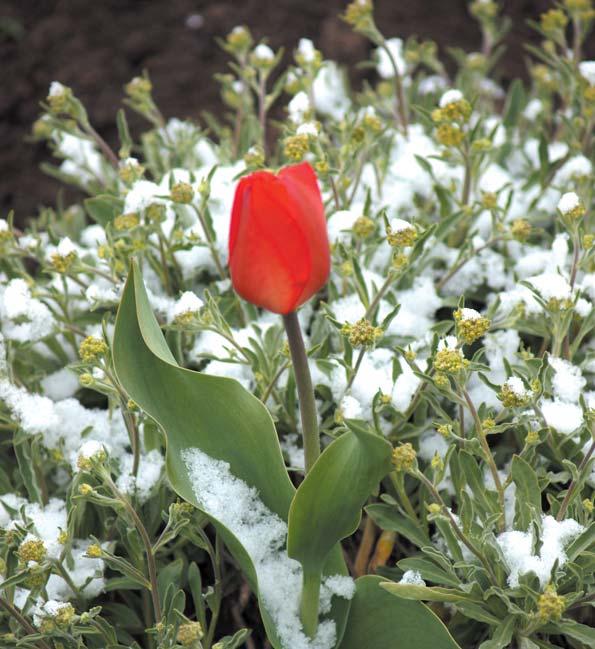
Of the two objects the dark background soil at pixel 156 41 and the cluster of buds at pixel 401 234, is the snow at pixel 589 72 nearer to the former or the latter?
the cluster of buds at pixel 401 234

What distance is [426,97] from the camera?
5.46 ft

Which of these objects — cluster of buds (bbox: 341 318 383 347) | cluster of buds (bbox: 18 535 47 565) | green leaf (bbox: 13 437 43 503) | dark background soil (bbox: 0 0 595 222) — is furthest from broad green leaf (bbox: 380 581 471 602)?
dark background soil (bbox: 0 0 595 222)

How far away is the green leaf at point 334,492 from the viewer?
0.81 m

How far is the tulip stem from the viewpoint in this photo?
828mm

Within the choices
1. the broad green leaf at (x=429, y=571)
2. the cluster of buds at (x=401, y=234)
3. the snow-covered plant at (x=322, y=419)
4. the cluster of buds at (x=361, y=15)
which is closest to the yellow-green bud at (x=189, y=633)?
the snow-covered plant at (x=322, y=419)

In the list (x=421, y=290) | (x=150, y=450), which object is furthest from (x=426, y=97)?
(x=150, y=450)

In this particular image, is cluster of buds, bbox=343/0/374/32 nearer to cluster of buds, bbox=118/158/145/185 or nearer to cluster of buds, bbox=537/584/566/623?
cluster of buds, bbox=118/158/145/185

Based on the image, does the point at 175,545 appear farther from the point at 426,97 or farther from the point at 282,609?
the point at 426,97

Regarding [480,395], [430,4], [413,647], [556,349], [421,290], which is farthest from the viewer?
[430,4]

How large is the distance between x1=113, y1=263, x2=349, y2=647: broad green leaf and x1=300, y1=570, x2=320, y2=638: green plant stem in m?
0.04

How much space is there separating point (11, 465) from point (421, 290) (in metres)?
0.65

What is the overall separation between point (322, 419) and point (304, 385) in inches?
13.8

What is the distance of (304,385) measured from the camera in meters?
0.85

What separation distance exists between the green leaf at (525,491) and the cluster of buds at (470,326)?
14 centimetres
